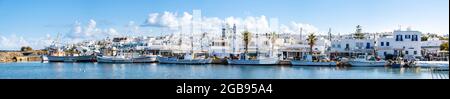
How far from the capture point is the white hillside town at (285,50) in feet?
80.0

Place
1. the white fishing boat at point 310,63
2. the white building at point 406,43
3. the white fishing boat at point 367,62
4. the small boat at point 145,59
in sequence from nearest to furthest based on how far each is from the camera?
the white fishing boat at point 367,62
the white fishing boat at point 310,63
the white building at point 406,43
the small boat at point 145,59

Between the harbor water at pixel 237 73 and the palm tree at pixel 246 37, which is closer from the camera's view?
the harbor water at pixel 237 73

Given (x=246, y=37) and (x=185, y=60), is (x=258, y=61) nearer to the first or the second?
(x=246, y=37)

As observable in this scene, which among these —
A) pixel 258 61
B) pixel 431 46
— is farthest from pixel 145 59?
pixel 431 46

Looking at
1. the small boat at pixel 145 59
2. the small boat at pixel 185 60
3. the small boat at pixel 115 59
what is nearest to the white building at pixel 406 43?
the small boat at pixel 185 60

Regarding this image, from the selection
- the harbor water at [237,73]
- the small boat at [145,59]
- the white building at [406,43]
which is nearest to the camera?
the harbor water at [237,73]

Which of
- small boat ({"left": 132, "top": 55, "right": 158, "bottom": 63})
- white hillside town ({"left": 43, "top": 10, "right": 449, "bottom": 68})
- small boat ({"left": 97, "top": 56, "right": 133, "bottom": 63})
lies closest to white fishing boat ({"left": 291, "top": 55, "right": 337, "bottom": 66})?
white hillside town ({"left": 43, "top": 10, "right": 449, "bottom": 68})

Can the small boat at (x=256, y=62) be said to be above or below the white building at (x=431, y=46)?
below

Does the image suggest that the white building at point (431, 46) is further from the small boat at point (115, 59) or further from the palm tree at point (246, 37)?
the small boat at point (115, 59)

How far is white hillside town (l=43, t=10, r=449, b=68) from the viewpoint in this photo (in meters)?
24.4

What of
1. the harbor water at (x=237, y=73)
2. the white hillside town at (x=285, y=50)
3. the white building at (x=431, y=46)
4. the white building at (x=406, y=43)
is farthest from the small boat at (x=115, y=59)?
the white building at (x=431, y=46)

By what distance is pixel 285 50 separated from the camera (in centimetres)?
3077

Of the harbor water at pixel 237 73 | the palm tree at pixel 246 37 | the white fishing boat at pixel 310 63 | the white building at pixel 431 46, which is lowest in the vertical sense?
the harbor water at pixel 237 73

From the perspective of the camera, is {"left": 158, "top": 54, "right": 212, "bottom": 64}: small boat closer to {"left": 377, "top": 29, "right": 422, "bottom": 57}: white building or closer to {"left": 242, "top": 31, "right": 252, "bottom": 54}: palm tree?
{"left": 242, "top": 31, "right": 252, "bottom": 54}: palm tree
